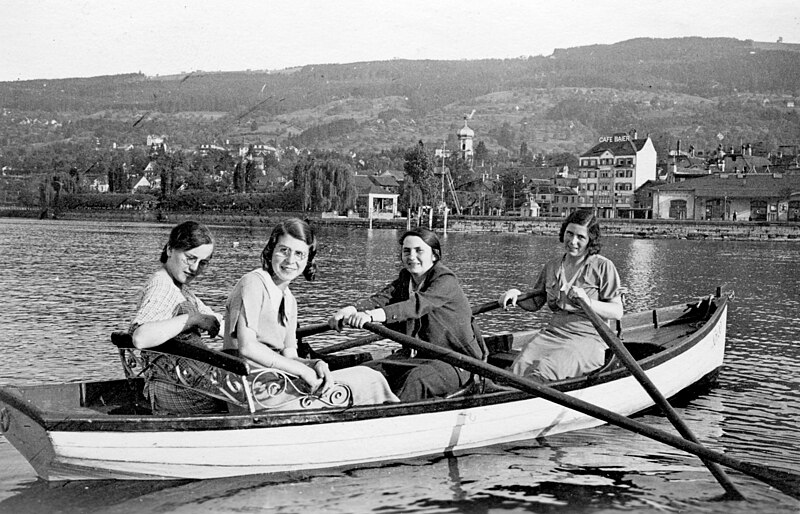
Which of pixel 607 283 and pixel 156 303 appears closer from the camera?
pixel 156 303

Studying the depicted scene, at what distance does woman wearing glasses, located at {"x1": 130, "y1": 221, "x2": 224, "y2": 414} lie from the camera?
7703mm

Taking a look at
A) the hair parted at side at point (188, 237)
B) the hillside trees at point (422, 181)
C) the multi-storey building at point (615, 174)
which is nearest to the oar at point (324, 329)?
the hair parted at side at point (188, 237)

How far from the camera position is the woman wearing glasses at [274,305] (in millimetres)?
7668

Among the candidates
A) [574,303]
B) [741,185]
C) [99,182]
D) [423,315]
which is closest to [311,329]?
[423,315]

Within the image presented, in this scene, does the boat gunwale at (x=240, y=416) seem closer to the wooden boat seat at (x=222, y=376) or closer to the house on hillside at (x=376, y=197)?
the wooden boat seat at (x=222, y=376)

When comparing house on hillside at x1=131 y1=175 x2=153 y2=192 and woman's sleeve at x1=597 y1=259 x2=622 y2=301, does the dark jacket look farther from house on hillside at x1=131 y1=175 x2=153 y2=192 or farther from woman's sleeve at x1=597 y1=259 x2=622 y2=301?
house on hillside at x1=131 y1=175 x2=153 y2=192

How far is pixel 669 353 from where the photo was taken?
11.9m

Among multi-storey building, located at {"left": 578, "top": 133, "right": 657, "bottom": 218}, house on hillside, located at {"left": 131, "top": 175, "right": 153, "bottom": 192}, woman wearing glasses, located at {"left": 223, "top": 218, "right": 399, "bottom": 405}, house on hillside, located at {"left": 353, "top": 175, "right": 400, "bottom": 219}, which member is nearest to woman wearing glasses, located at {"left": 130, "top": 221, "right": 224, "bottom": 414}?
woman wearing glasses, located at {"left": 223, "top": 218, "right": 399, "bottom": 405}

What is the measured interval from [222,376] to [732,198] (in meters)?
112

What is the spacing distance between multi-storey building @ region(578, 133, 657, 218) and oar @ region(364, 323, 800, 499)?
121 m

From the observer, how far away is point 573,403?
917 centimetres

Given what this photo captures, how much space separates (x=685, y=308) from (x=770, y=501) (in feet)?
27.9

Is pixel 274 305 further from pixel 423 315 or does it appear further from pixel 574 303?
pixel 574 303

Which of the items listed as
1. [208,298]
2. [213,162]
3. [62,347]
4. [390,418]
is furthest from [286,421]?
[213,162]
